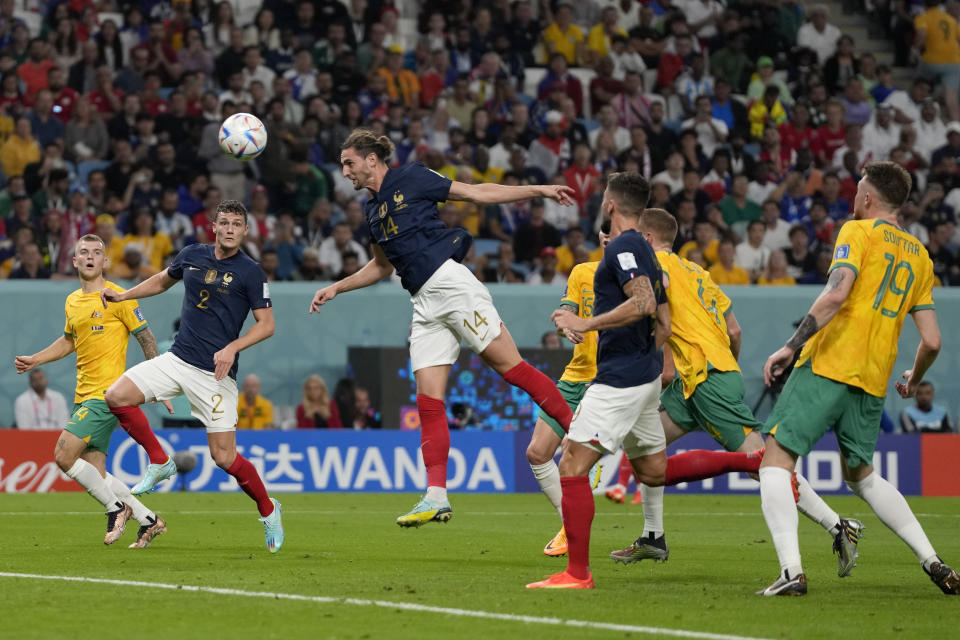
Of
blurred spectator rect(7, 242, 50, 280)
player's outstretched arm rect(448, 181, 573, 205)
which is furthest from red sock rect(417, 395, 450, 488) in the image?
blurred spectator rect(7, 242, 50, 280)

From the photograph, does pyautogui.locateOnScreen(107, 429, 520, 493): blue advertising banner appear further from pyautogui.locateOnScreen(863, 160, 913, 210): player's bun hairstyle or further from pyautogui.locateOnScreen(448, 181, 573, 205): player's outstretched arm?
pyautogui.locateOnScreen(863, 160, 913, 210): player's bun hairstyle

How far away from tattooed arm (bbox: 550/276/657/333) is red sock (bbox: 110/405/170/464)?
451cm

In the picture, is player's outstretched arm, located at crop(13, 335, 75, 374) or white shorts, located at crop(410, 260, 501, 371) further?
player's outstretched arm, located at crop(13, 335, 75, 374)

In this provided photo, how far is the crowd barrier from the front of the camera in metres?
17.5

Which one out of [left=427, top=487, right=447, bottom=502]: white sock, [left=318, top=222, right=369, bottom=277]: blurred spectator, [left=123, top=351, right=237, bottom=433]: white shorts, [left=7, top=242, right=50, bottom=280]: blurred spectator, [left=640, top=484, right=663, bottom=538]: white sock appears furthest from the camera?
[left=318, top=222, right=369, bottom=277]: blurred spectator

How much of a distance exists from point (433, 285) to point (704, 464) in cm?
212

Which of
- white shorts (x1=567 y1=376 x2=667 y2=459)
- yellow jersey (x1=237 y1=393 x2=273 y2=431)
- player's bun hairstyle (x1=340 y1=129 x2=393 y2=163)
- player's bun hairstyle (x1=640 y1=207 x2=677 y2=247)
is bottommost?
yellow jersey (x1=237 y1=393 x2=273 y2=431)

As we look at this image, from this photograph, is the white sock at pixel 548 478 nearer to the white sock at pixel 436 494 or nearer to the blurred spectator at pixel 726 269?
the white sock at pixel 436 494

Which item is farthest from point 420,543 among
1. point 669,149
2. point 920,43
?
point 920,43

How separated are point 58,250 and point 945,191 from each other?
14.0 meters

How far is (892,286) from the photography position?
775cm

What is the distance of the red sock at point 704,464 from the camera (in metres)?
9.12

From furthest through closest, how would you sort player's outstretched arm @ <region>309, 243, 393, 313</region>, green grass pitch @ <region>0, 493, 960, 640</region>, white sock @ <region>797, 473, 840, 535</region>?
player's outstretched arm @ <region>309, 243, 393, 313</region> → white sock @ <region>797, 473, 840, 535</region> → green grass pitch @ <region>0, 493, 960, 640</region>

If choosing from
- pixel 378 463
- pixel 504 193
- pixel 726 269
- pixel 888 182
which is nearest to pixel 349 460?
pixel 378 463
